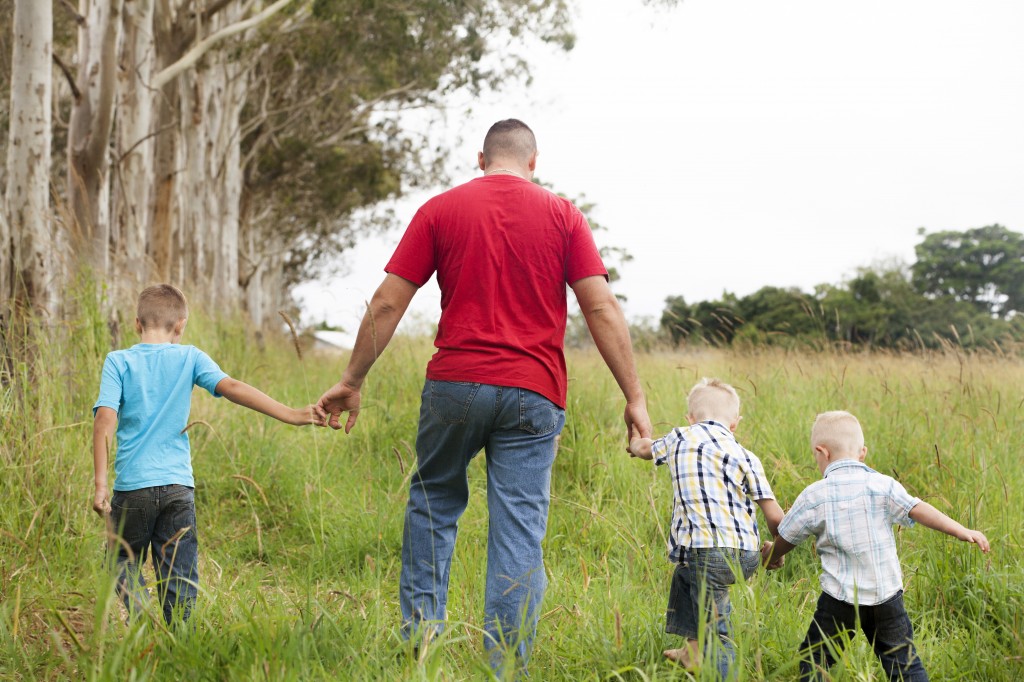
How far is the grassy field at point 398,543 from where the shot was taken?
8.45 ft

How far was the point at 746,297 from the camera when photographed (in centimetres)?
2941

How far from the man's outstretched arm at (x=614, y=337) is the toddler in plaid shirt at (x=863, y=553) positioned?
632 mm

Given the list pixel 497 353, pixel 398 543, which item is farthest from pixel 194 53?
pixel 497 353

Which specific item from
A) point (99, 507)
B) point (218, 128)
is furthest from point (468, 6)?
point (99, 507)

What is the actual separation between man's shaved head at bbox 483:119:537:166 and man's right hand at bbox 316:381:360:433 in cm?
99

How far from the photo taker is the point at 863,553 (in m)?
2.87

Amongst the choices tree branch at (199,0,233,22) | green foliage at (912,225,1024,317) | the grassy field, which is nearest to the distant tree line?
green foliage at (912,225,1024,317)

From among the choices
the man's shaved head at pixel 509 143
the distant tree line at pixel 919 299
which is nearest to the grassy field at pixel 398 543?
the man's shaved head at pixel 509 143

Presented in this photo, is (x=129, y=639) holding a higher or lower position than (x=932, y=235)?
lower

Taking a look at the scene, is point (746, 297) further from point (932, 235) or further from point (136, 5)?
point (136, 5)

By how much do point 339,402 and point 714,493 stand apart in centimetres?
140

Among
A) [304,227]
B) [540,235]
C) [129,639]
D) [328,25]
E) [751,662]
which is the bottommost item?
[751,662]

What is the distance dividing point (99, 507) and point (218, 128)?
46.4 ft

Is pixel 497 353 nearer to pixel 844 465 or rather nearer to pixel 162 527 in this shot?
pixel 844 465
